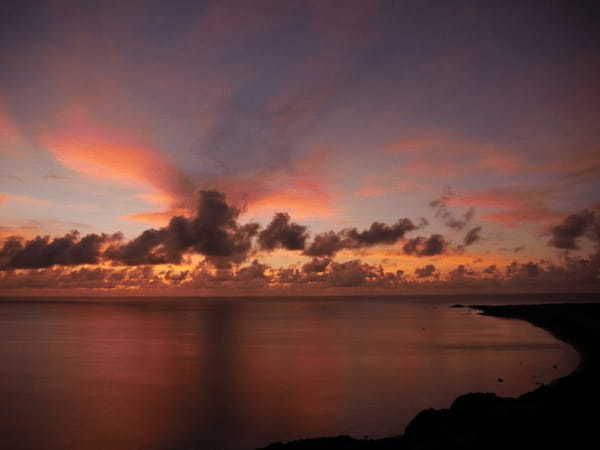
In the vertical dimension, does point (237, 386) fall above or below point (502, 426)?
below

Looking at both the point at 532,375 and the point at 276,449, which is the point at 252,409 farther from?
the point at 532,375

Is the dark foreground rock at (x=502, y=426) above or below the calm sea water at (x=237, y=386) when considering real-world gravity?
above

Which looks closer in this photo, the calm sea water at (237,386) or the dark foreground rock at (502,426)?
the dark foreground rock at (502,426)

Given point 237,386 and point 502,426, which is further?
point 237,386

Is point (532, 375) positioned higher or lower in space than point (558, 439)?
lower

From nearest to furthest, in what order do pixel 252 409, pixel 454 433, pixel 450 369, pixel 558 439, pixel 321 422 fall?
pixel 558 439
pixel 454 433
pixel 321 422
pixel 252 409
pixel 450 369

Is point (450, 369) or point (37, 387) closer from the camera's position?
point (37, 387)

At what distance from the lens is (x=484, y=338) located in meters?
54.4

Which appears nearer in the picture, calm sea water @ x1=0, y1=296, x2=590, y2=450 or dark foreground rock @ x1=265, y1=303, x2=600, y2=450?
dark foreground rock @ x1=265, y1=303, x2=600, y2=450

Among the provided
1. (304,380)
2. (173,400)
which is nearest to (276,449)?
(173,400)

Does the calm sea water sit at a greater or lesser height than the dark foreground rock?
lesser

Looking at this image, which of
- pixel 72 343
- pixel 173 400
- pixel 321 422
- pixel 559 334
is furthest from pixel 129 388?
pixel 559 334

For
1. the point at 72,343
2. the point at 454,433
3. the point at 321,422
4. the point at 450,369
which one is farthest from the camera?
the point at 72,343

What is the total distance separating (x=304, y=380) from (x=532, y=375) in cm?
1512
